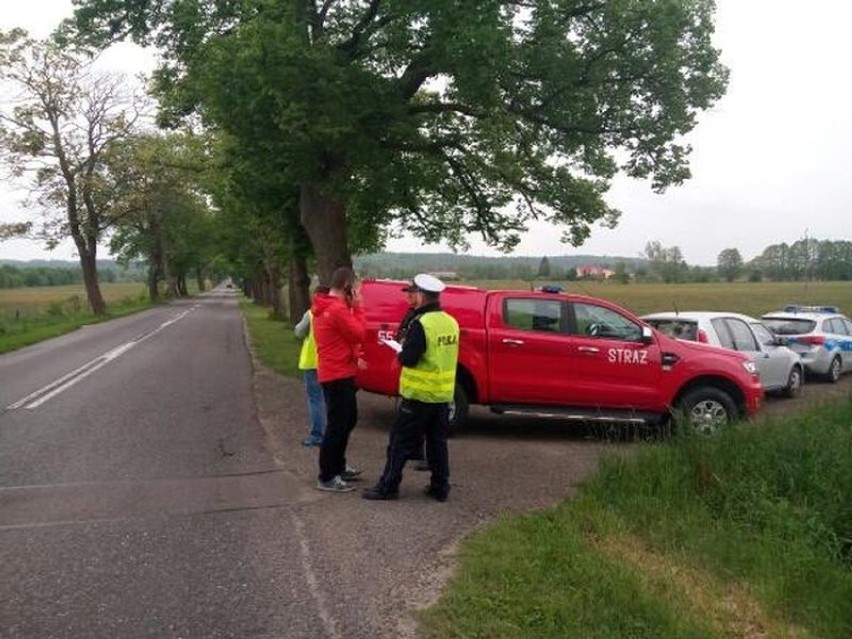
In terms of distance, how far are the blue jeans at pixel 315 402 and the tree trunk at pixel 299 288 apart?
1615cm

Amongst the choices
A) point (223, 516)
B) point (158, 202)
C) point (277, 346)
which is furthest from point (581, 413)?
point (158, 202)

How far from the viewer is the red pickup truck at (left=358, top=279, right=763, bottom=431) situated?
10.5 m

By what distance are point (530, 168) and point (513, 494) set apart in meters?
13.2

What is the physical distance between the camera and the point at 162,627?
4.46 metres

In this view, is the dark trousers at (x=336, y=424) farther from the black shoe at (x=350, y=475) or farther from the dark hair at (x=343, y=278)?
the dark hair at (x=343, y=278)

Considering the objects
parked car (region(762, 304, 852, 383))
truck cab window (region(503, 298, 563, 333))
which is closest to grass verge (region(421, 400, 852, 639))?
truck cab window (region(503, 298, 563, 333))

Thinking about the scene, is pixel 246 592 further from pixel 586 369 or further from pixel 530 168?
pixel 530 168

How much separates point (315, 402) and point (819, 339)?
490 inches

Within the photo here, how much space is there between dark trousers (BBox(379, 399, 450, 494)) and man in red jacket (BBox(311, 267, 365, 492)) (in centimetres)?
50

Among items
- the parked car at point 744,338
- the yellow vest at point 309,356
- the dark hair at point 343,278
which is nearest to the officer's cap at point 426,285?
the dark hair at point 343,278

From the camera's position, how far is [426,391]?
23.0 ft

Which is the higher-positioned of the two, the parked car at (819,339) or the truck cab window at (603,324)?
the truck cab window at (603,324)

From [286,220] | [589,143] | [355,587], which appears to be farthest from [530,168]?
[355,587]

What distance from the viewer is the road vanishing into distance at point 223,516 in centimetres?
470
